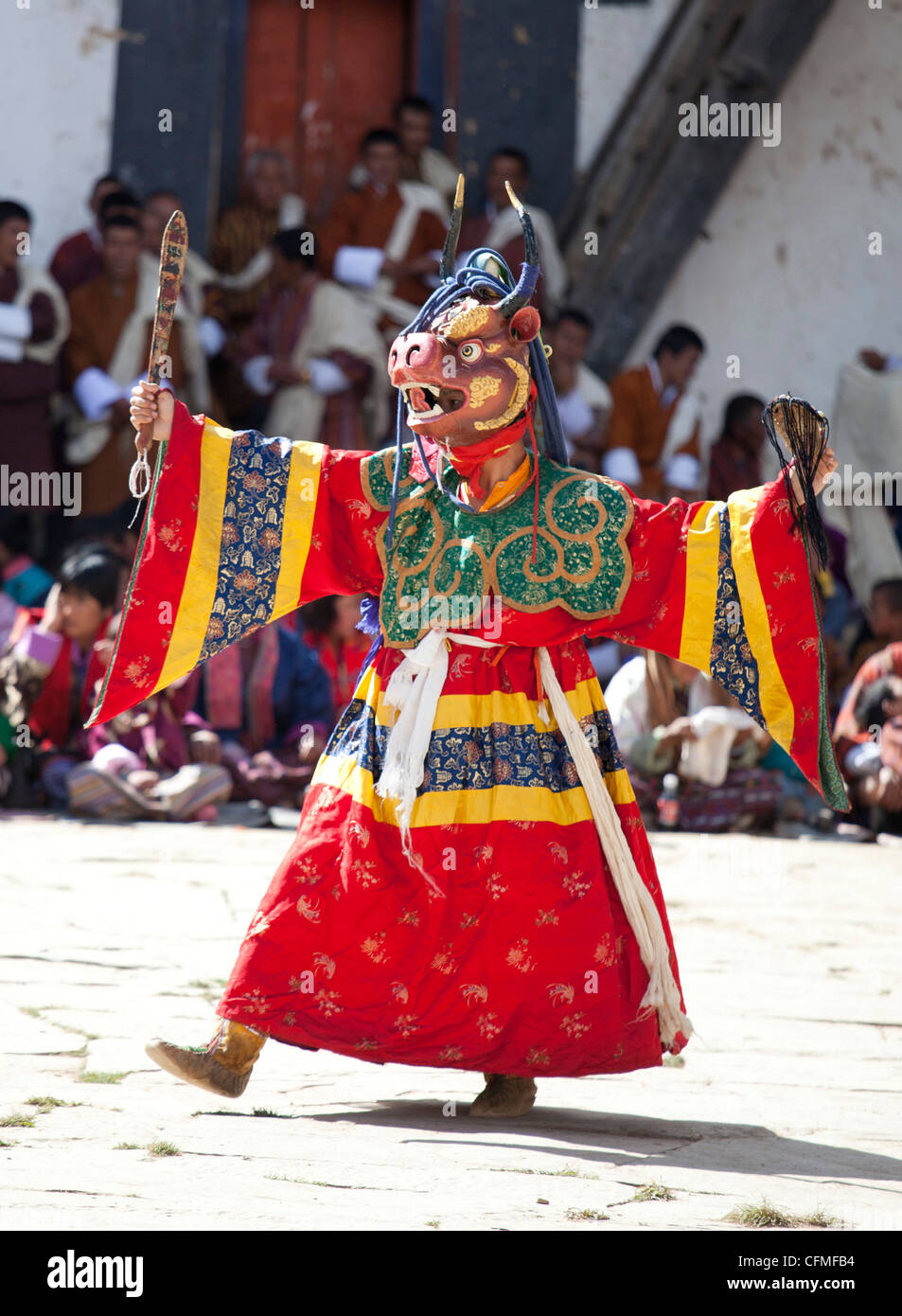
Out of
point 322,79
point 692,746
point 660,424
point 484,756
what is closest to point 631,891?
point 484,756

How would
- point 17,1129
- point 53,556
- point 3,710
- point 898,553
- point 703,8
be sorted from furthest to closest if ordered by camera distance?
point 703,8
point 898,553
point 53,556
point 3,710
point 17,1129

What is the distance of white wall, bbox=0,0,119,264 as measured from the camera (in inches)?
351

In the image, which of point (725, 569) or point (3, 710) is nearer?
point (725, 569)

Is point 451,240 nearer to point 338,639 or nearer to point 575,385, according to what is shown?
point 338,639

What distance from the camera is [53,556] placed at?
808 centimetres

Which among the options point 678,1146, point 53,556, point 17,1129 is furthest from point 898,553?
point 17,1129

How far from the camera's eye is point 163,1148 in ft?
8.77

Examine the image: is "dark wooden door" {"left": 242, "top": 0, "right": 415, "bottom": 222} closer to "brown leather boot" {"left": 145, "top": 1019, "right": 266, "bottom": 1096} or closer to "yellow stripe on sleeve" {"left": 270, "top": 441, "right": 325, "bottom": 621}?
"yellow stripe on sleeve" {"left": 270, "top": 441, "right": 325, "bottom": 621}

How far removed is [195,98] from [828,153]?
3570mm

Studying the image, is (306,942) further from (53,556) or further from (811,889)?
(53,556)

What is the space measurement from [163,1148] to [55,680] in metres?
A: 4.11

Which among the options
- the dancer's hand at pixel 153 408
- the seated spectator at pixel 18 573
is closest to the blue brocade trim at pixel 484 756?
the dancer's hand at pixel 153 408

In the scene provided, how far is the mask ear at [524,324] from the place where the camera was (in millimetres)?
3336

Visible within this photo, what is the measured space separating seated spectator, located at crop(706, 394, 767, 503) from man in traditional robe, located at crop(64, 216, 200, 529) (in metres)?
2.71
